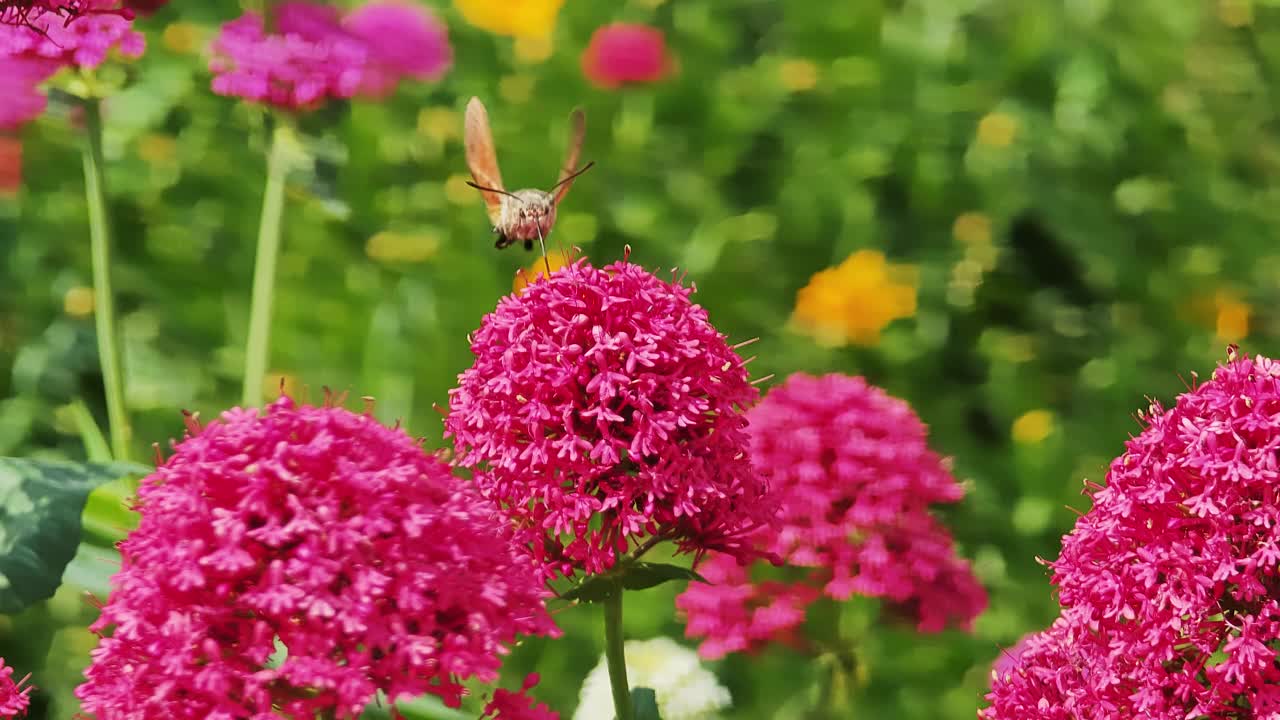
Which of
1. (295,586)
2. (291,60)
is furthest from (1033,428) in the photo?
(295,586)

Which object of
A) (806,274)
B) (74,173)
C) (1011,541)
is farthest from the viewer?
(74,173)

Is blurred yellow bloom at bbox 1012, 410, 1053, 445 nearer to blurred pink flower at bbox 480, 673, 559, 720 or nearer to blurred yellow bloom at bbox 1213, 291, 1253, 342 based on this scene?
blurred yellow bloom at bbox 1213, 291, 1253, 342

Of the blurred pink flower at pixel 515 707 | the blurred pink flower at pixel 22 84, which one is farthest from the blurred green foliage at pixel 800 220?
the blurred pink flower at pixel 515 707

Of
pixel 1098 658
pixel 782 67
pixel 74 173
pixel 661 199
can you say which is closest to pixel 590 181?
pixel 661 199

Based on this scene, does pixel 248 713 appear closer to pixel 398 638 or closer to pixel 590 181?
pixel 398 638

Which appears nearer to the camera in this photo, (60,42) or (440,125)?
(60,42)

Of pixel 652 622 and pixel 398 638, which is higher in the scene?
pixel 652 622

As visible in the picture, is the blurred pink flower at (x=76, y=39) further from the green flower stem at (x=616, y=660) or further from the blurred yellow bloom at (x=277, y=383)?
the blurred yellow bloom at (x=277, y=383)

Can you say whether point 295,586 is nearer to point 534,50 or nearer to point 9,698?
point 9,698

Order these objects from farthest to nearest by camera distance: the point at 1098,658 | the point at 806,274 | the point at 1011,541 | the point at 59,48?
the point at 806,274
the point at 1011,541
the point at 59,48
the point at 1098,658
